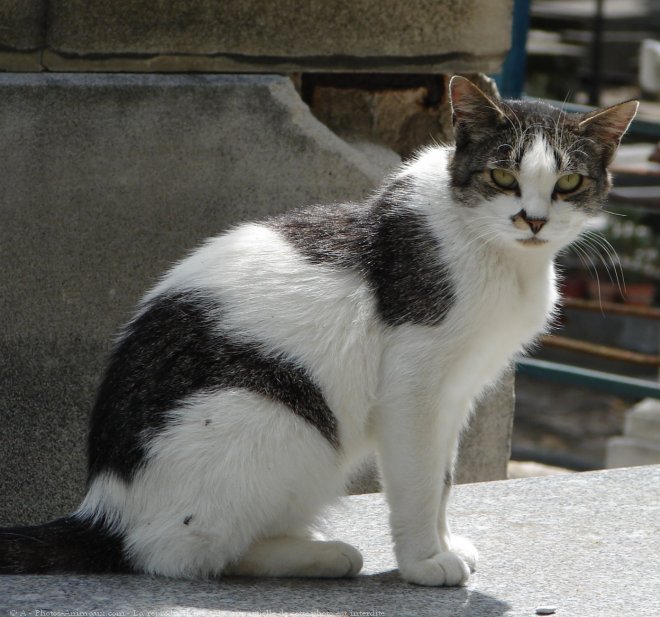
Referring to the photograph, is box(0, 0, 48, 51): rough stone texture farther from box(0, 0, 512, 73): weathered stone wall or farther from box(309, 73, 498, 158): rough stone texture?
box(309, 73, 498, 158): rough stone texture

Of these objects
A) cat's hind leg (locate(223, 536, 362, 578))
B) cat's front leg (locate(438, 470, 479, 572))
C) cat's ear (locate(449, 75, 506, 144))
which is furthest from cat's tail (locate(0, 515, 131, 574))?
cat's ear (locate(449, 75, 506, 144))

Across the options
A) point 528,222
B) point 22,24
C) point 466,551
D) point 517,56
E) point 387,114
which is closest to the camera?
point 528,222

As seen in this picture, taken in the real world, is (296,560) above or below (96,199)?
below

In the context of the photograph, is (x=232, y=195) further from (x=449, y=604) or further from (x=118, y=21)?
(x=449, y=604)

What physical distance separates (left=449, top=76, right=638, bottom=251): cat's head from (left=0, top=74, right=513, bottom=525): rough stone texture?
108 cm

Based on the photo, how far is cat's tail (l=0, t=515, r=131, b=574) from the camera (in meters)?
3.00

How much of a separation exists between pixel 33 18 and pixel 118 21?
0.29m

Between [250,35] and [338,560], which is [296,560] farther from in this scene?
[250,35]

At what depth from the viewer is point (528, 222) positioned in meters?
2.87

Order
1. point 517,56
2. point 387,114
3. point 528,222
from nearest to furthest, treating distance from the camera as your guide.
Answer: point 528,222, point 387,114, point 517,56

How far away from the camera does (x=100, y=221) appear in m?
3.95

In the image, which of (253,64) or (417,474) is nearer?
(417,474)

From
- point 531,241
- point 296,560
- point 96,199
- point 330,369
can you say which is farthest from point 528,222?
point 96,199

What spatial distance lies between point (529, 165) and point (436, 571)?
1148 millimetres
